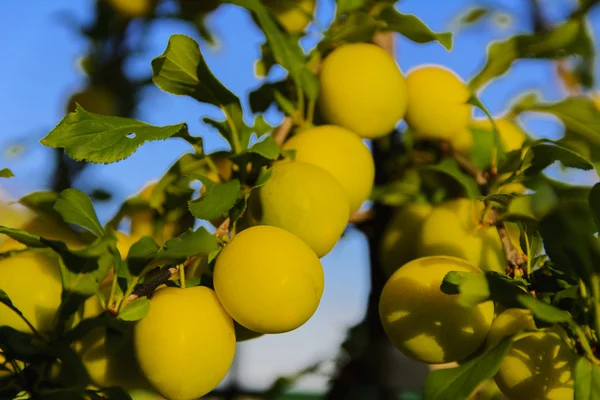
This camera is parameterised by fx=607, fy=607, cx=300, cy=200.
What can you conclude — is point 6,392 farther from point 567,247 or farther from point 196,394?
point 567,247

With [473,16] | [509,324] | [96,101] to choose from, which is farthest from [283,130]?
[473,16]

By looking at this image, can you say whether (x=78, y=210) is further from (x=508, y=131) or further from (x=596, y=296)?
(x=508, y=131)

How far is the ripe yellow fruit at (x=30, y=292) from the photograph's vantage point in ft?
1.63

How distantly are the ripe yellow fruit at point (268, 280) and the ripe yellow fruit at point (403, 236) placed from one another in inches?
8.9

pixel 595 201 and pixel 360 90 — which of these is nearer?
pixel 595 201

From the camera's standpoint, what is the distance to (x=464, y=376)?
0.38 metres

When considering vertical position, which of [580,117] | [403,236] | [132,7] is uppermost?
[132,7]

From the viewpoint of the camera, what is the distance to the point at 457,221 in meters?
0.57

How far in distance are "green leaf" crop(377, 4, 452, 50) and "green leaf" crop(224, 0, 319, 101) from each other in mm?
103

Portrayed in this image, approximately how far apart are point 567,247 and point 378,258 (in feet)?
1.29

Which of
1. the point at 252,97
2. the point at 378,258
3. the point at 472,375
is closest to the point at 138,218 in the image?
the point at 252,97

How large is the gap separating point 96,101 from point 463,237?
0.66m

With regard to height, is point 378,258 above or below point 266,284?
below

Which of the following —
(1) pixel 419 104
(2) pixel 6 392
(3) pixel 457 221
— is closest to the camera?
(2) pixel 6 392
